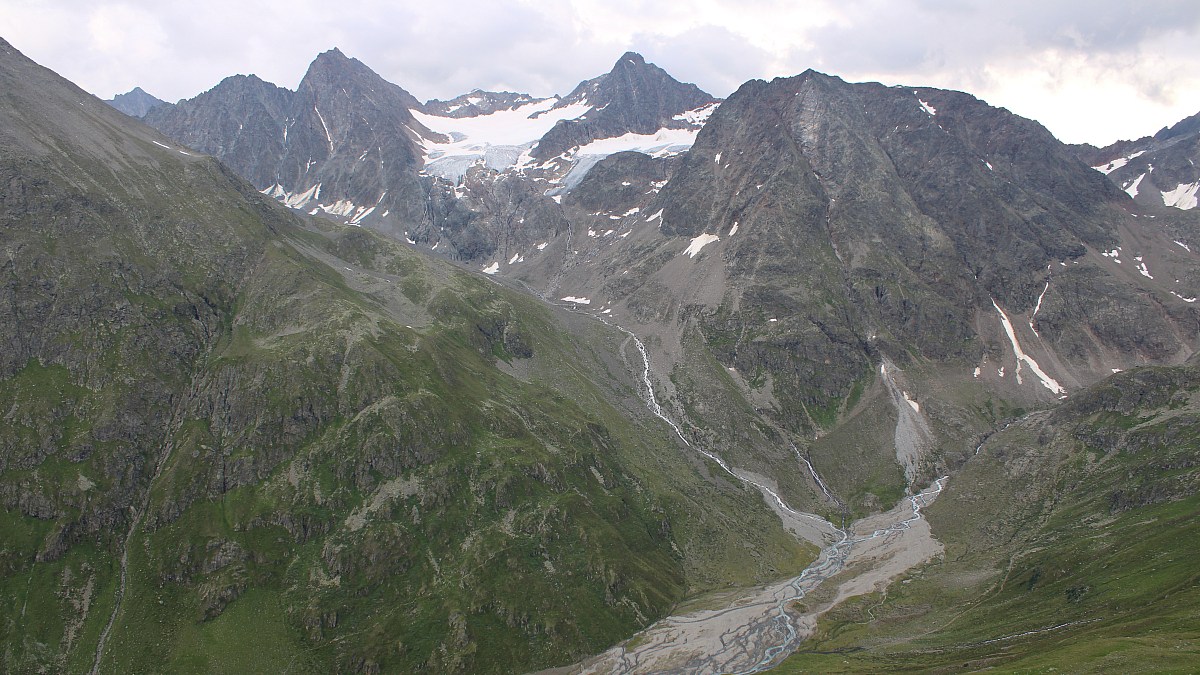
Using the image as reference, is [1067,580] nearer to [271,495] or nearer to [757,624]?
[757,624]

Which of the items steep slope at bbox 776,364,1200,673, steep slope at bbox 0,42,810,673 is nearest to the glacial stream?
steep slope at bbox 776,364,1200,673

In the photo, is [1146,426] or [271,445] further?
[1146,426]

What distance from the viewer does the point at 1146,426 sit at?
627 ft

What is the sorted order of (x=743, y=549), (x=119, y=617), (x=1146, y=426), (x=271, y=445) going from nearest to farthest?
(x=119, y=617)
(x=271, y=445)
(x=743, y=549)
(x=1146, y=426)

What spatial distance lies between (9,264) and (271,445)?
81440 mm

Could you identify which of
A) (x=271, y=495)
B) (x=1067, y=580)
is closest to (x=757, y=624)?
(x=1067, y=580)

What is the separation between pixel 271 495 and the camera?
150250 millimetres

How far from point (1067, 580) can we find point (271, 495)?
165884 millimetres

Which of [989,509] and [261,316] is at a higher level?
[261,316]

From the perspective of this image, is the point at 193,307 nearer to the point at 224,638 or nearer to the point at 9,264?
the point at 9,264

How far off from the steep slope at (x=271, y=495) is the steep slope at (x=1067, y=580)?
38457 mm

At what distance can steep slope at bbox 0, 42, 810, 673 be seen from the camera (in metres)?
128

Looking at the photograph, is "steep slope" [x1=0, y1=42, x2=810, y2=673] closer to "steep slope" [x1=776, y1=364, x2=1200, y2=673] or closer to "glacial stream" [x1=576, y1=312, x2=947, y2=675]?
"glacial stream" [x1=576, y1=312, x2=947, y2=675]

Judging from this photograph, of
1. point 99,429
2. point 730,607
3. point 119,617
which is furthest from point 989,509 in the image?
point 99,429
